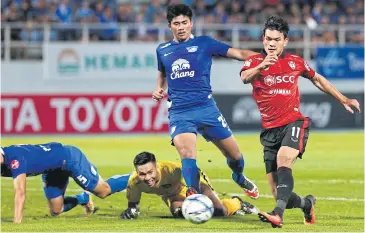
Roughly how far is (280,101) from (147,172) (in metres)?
1.80

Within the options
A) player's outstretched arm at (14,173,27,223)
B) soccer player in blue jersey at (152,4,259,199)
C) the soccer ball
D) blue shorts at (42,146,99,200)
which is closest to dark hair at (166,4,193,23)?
soccer player in blue jersey at (152,4,259,199)

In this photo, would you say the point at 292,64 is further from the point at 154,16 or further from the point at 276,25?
the point at 154,16

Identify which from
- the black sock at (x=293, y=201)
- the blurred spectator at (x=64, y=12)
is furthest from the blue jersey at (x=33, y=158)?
the blurred spectator at (x=64, y=12)

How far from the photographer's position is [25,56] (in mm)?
29281

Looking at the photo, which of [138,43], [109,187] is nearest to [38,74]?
[138,43]

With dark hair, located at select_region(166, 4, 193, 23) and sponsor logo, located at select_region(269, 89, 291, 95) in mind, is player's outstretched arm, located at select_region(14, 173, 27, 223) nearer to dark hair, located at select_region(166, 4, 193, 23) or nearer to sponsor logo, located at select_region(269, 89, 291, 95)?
dark hair, located at select_region(166, 4, 193, 23)

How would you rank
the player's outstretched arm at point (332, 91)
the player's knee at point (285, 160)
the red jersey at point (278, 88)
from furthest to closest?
the player's outstretched arm at point (332, 91), the red jersey at point (278, 88), the player's knee at point (285, 160)

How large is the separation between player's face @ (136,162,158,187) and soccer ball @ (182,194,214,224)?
1131mm

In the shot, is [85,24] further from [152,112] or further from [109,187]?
[109,187]

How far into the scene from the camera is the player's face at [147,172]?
1166 centimetres

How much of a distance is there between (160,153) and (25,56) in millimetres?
8709

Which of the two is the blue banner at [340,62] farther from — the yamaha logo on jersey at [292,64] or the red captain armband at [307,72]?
the yamaha logo on jersey at [292,64]

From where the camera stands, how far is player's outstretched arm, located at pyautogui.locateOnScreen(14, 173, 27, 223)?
11.8m

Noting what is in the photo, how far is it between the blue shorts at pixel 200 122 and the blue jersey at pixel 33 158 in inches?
60.2
